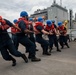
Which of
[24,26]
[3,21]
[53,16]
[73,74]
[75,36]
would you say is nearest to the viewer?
[73,74]

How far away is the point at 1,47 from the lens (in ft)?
20.5

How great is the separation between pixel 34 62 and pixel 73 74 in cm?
197

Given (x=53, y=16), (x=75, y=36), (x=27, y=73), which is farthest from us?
(x=53, y=16)

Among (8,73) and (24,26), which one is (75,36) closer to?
(24,26)

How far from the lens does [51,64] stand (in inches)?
247

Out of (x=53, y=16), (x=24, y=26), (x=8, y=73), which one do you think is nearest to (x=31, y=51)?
(x=24, y=26)

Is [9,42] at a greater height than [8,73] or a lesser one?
greater

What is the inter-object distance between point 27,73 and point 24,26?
1.77m

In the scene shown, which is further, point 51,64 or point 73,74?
point 51,64

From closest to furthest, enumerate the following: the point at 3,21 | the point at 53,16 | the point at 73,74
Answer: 1. the point at 73,74
2. the point at 3,21
3. the point at 53,16

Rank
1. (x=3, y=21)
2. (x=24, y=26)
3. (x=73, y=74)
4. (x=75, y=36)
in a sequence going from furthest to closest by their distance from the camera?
(x=75, y=36)
(x=24, y=26)
(x=3, y=21)
(x=73, y=74)

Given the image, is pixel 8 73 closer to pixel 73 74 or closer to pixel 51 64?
pixel 51 64

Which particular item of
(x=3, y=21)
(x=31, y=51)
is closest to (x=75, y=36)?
(x=31, y=51)

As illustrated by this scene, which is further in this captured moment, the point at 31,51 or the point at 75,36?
the point at 75,36
